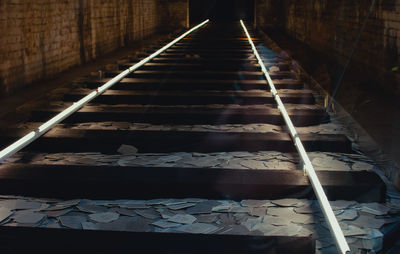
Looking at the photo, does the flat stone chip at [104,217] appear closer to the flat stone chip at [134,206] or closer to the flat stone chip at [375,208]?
the flat stone chip at [134,206]

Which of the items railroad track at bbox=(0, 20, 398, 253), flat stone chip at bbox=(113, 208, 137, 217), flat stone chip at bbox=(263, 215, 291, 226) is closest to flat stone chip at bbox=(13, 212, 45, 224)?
railroad track at bbox=(0, 20, 398, 253)

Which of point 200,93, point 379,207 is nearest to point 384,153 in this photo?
point 379,207

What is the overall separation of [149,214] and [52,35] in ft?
19.6

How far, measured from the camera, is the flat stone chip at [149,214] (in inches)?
84.4

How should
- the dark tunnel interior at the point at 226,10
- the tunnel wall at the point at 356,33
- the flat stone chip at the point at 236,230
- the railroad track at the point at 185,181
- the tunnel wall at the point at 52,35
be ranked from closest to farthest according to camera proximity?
the railroad track at the point at 185,181 < the flat stone chip at the point at 236,230 < the tunnel wall at the point at 52,35 < the tunnel wall at the point at 356,33 < the dark tunnel interior at the point at 226,10

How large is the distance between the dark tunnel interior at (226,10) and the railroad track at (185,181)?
792 inches

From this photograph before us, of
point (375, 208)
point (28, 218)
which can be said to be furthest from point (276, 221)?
point (28, 218)

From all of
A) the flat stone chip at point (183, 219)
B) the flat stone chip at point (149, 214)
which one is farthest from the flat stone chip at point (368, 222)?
the flat stone chip at point (149, 214)

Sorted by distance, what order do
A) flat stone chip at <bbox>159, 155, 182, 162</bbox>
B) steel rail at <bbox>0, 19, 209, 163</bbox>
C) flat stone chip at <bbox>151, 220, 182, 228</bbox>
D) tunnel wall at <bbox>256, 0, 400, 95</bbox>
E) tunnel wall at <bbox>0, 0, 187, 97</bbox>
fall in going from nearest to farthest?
flat stone chip at <bbox>151, 220, 182, 228</bbox> → steel rail at <bbox>0, 19, 209, 163</bbox> → flat stone chip at <bbox>159, 155, 182, 162</bbox> → tunnel wall at <bbox>0, 0, 187, 97</bbox> → tunnel wall at <bbox>256, 0, 400, 95</bbox>

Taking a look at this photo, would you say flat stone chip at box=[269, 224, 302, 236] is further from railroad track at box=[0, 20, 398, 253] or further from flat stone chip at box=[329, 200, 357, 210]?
flat stone chip at box=[329, 200, 357, 210]

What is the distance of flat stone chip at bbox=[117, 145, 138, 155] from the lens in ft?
9.99

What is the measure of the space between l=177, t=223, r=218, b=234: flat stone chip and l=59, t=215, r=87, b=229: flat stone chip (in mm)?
463

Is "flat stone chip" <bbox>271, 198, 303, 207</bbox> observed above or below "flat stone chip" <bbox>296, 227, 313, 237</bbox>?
above

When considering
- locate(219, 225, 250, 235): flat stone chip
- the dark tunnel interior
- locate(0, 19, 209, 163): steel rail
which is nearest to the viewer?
locate(219, 225, 250, 235): flat stone chip
